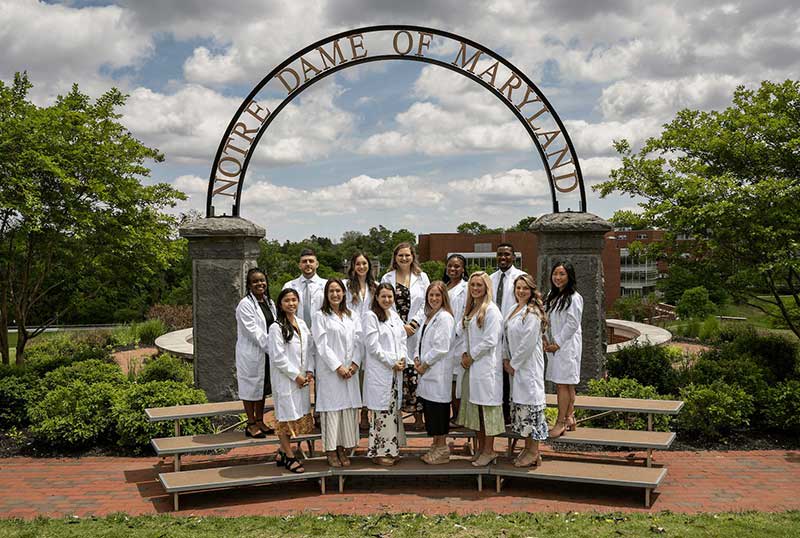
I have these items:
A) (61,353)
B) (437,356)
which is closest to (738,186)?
(437,356)

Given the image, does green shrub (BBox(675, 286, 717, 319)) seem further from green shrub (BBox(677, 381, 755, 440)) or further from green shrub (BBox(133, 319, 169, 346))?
green shrub (BBox(133, 319, 169, 346))

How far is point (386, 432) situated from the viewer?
18.1ft

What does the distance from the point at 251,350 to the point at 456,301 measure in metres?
2.12

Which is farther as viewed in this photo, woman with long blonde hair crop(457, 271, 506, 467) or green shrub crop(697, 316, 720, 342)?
green shrub crop(697, 316, 720, 342)

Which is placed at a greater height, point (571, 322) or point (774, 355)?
point (571, 322)

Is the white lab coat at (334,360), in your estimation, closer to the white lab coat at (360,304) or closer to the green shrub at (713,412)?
the white lab coat at (360,304)

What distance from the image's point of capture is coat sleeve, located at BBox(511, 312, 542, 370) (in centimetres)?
530

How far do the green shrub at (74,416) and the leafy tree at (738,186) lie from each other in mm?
7394

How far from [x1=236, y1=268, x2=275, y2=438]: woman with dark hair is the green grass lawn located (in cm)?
130

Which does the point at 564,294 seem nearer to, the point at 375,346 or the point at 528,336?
the point at 528,336

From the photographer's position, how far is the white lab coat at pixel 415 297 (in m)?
5.90

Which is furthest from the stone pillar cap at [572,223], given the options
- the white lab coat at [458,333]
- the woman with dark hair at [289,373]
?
the woman with dark hair at [289,373]

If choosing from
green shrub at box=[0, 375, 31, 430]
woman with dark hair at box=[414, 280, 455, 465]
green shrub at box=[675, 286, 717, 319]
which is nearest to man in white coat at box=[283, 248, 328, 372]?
woman with dark hair at box=[414, 280, 455, 465]

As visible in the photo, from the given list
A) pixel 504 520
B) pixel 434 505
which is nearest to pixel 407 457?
pixel 434 505
